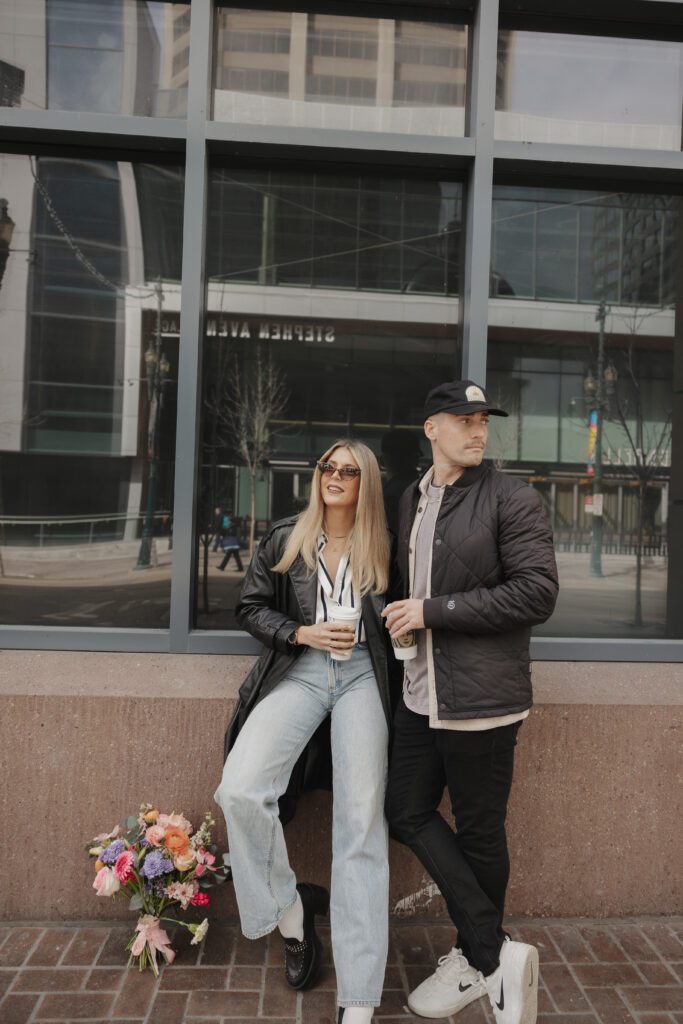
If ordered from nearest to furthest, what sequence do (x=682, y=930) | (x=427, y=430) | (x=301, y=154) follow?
1. (x=427, y=430)
2. (x=682, y=930)
3. (x=301, y=154)

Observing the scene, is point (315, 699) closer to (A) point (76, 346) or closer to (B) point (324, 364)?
(B) point (324, 364)

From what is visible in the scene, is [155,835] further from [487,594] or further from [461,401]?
[461,401]

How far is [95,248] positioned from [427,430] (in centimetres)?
215

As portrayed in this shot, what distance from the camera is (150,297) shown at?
12.5 ft

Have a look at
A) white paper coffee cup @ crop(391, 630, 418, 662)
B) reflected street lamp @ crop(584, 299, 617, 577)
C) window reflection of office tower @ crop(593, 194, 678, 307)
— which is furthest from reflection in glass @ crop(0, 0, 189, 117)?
white paper coffee cup @ crop(391, 630, 418, 662)

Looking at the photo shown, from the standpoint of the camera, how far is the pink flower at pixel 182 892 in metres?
2.95

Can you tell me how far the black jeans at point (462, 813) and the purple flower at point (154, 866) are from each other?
89 centimetres

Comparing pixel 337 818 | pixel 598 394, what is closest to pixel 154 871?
pixel 337 818

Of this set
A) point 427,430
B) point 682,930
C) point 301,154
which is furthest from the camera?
point 301,154

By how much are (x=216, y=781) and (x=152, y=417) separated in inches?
70.0

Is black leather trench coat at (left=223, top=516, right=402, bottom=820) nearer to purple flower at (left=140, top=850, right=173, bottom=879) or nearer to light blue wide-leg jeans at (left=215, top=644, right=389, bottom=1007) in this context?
light blue wide-leg jeans at (left=215, top=644, right=389, bottom=1007)

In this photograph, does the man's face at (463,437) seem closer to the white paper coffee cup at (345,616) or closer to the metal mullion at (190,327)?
the white paper coffee cup at (345,616)

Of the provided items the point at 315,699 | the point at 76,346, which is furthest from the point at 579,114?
the point at 315,699

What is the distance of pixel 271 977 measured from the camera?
288 centimetres
